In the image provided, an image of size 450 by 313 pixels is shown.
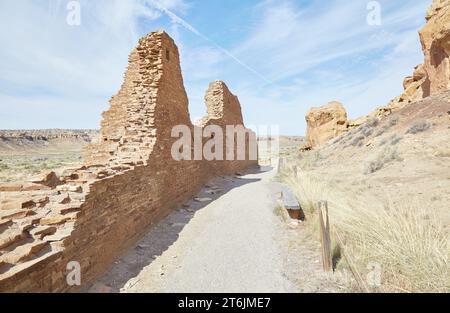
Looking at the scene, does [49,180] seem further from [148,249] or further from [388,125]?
[388,125]

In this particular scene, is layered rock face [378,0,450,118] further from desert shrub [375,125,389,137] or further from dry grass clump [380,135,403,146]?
dry grass clump [380,135,403,146]

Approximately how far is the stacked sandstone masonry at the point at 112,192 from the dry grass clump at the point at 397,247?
3988mm

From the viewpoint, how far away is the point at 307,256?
179 inches

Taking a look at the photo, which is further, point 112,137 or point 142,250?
point 112,137

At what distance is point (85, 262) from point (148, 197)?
256cm

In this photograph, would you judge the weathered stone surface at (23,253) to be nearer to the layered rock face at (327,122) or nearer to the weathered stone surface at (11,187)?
the weathered stone surface at (11,187)

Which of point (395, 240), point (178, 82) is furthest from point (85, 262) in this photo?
point (178, 82)

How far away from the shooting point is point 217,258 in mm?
4633

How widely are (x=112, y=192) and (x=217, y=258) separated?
7.51 ft

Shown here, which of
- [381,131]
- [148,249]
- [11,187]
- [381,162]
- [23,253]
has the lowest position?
[148,249]

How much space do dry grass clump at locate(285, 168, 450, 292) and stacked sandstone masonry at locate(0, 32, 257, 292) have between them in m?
3.99

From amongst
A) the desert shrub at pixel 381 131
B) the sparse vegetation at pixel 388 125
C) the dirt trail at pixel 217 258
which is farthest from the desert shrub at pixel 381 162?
the sparse vegetation at pixel 388 125

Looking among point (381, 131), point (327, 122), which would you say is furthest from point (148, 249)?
point (327, 122)
